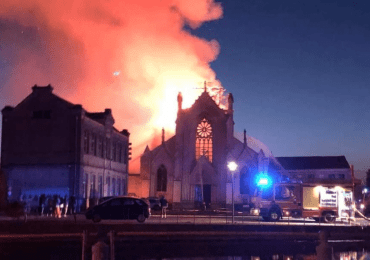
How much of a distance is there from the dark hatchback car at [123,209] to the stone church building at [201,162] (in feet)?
98.8

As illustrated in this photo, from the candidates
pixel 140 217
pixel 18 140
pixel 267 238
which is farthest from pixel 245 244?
pixel 18 140

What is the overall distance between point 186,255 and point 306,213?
16.0m

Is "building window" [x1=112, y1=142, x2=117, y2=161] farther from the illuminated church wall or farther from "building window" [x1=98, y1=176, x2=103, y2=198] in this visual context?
the illuminated church wall

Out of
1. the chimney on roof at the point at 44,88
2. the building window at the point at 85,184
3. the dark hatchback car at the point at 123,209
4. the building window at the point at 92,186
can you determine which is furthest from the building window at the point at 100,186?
the dark hatchback car at the point at 123,209

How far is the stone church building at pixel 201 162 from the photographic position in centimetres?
6506

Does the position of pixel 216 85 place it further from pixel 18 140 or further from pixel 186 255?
pixel 186 255

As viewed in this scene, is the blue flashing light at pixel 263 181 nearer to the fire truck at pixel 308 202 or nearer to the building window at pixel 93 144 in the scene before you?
the fire truck at pixel 308 202

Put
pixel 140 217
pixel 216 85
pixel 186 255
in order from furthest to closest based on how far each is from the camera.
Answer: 1. pixel 216 85
2. pixel 140 217
3. pixel 186 255

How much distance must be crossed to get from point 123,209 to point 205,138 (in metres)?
33.9

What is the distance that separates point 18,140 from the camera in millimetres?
48250

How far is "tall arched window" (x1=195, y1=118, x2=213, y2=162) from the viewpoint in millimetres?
66812

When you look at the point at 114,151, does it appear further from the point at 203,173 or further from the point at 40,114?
the point at 40,114

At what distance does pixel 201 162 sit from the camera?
6531 cm

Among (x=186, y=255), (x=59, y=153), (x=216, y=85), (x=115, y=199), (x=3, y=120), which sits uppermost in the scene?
(x=216, y=85)
